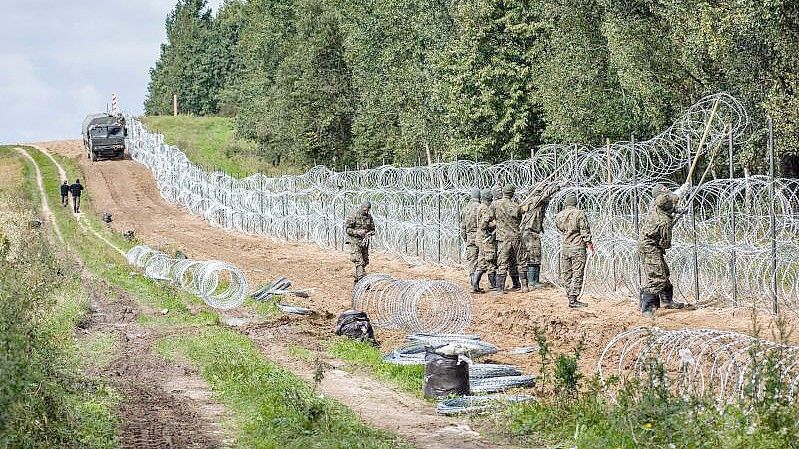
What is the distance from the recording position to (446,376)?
12.5 m

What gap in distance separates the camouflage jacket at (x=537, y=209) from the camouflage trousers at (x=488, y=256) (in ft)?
2.13

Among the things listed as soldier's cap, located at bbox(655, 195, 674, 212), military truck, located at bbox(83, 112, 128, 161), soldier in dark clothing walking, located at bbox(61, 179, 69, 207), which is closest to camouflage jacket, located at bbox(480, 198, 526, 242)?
soldier's cap, located at bbox(655, 195, 674, 212)

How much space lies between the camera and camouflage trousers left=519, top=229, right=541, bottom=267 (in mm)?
21938

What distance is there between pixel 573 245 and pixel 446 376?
7.32 metres

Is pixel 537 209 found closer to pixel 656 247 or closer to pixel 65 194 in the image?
pixel 656 247

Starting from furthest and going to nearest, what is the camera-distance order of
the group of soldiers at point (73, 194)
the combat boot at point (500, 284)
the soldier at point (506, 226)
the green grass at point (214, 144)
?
the green grass at point (214, 144) < the group of soldiers at point (73, 194) < the combat boot at point (500, 284) < the soldier at point (506, 226)

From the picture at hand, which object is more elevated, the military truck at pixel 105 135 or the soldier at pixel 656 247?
the military truck at pixel 105 135

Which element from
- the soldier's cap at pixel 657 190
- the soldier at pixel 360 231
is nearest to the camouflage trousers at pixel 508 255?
the soldier at pixel 360 231

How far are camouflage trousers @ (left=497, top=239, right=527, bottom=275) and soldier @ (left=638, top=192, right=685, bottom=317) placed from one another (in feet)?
12.5

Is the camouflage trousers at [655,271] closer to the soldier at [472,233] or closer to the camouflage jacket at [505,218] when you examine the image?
the camouflage jacket at [505,218]

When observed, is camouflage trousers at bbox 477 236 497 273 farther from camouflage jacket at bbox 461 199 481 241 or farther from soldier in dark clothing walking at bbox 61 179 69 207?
soldier in dark clothing walking at bbox 61 179 69 207

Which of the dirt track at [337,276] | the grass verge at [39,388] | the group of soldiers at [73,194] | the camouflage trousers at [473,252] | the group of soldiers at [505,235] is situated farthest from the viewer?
the group of soldiers at [73,194]

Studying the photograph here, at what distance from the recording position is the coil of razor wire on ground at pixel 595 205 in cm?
1802

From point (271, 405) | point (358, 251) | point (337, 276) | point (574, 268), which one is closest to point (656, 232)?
point (574, 268)
